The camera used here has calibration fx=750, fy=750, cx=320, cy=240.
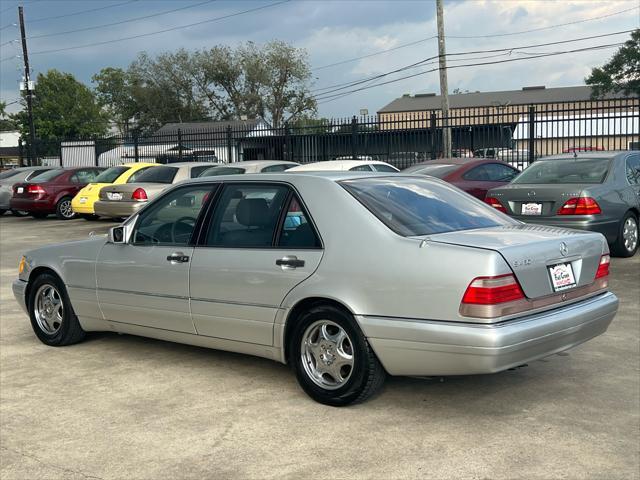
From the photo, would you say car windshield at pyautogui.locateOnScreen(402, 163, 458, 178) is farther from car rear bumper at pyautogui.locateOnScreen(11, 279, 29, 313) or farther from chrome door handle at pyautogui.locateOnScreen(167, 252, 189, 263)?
chrome door handle at pyautogui.locateOnScreen(167, 252, 189, 263)

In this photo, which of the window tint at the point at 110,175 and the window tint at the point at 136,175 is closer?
the window tint at the point at 136,175

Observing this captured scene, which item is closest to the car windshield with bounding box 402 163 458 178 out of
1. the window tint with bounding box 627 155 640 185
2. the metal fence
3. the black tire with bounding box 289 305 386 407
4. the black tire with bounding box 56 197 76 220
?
the window tint with bounding box 627 155 640 185

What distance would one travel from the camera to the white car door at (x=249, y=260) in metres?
4.88

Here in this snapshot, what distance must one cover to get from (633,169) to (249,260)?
790 cm

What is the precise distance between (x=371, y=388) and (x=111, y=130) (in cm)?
10416

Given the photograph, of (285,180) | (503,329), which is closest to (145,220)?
(285,180)

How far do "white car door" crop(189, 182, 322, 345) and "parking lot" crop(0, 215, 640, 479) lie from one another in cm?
50

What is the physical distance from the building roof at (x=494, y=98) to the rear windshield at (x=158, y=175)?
77.7 meters

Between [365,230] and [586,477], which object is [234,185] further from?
[586,477]

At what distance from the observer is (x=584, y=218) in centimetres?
984

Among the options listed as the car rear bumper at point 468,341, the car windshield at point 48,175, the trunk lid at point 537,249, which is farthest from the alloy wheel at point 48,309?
the car windshield at point 48,175

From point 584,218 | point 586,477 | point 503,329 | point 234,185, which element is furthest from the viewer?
point 584,218

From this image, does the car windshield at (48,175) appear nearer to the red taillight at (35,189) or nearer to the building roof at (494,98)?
the red taillight at (35,189)

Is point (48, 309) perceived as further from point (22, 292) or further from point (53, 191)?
point (53, 191)
